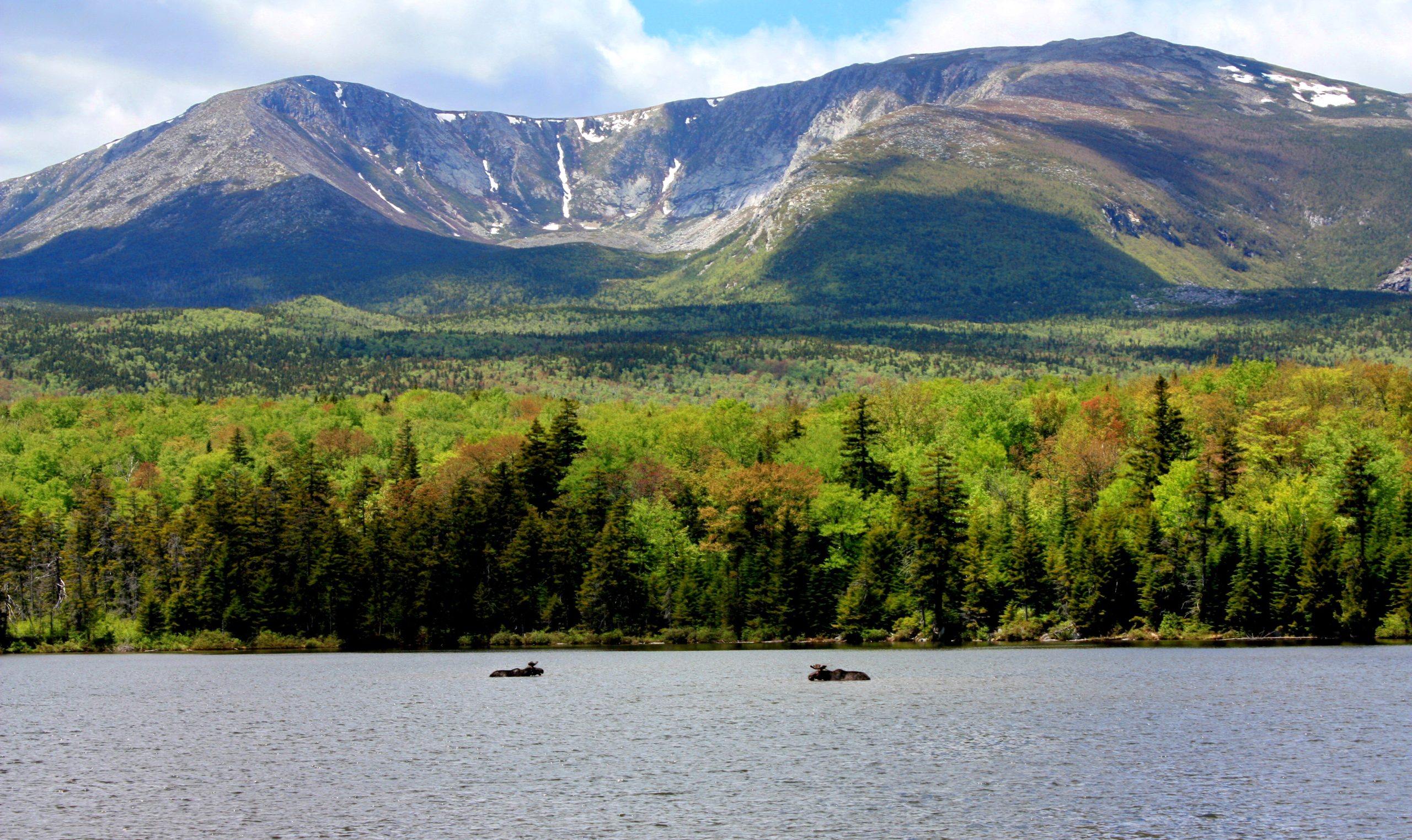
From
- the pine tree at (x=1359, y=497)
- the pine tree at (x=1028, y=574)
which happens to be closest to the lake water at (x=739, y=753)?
the pine tree at (x=1359, y=497)

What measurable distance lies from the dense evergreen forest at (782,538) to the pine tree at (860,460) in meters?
0.23

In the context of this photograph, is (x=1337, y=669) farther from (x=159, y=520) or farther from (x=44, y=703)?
(x=159, y=520)

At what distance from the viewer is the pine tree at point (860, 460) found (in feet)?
419

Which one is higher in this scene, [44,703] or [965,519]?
[965,519]

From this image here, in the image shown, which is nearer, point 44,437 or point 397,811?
point 397,811

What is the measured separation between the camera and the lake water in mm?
38531

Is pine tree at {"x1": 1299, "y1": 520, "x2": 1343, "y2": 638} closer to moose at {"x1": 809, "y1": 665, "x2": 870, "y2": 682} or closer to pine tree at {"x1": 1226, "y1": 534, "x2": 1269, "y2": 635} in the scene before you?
pine tree at {"x1": 1226, "y1": 534, "x2": 1269, "y2": 635}

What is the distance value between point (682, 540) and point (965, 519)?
86.3 feet

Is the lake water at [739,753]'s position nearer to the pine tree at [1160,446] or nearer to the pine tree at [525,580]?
the pine tree at [525,580]

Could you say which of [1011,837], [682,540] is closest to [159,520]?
[682,540]

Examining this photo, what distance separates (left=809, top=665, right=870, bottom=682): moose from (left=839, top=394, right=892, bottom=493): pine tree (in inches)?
1932

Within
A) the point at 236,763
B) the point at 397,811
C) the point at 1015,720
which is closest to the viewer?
the point at 397,811

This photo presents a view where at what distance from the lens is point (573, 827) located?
38.1 metres

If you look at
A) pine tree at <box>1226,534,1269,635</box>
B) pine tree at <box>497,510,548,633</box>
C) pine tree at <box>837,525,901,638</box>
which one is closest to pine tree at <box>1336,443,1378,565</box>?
pine tree at <box>1226,534,1269,635</box>
